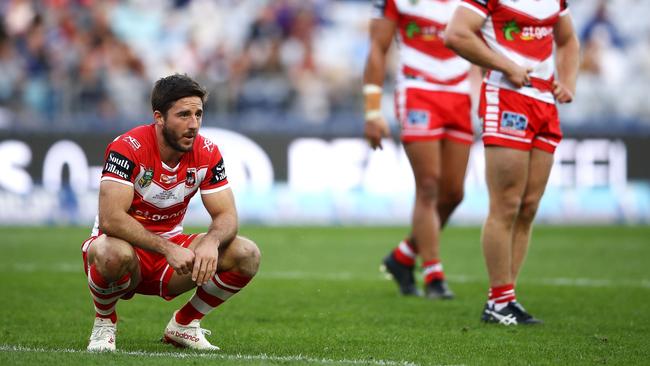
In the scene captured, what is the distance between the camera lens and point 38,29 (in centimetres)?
1909

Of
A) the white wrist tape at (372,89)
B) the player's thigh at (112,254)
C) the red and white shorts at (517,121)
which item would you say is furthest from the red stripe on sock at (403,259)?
the player's thigh at (112,254)

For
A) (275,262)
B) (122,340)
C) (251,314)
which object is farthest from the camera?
(275,262)

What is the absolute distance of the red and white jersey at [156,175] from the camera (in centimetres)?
596

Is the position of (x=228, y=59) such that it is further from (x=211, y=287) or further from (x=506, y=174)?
(x=211, y=287)

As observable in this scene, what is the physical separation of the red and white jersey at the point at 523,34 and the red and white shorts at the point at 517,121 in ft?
0.18

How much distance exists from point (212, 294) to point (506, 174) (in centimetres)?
225

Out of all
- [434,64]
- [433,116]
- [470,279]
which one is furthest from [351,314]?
[470,279]

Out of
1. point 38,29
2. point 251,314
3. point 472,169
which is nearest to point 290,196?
point 472,169

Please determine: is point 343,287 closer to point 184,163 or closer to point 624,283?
point 624,283

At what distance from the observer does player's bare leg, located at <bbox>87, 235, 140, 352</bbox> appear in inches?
231

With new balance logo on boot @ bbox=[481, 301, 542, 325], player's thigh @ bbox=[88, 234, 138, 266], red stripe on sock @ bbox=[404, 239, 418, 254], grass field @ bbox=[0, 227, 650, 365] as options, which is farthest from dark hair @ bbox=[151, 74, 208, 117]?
red stripe on sock @ bbox=[404, 239, 418, 254]

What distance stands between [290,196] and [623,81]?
629 cm

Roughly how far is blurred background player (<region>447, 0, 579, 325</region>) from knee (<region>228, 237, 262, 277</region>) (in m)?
2.05

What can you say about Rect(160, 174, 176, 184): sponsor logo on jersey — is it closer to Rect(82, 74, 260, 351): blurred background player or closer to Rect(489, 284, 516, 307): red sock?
Rect(82, 74, 260, 351): blurred background player
